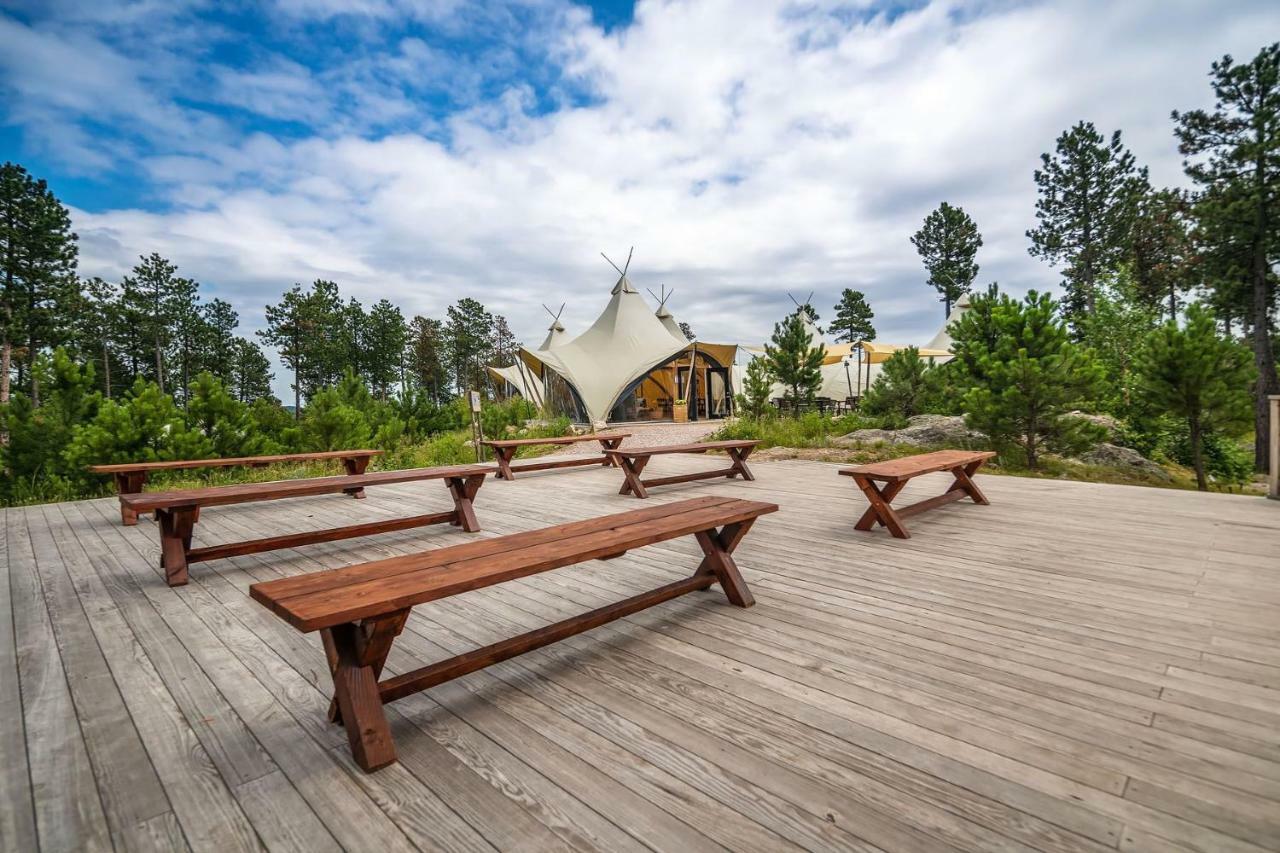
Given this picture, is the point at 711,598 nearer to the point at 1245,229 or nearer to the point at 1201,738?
the point at 1201,738

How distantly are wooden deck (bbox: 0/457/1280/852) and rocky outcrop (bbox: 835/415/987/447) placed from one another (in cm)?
696

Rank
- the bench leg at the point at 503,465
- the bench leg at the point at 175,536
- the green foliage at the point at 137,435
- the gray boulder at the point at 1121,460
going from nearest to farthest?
the bench leg at the point at 175,536 < the green foliage at the point at 137,435 < the bench leg at the point at 503,465 < the gray boulder at the point at 1121,460

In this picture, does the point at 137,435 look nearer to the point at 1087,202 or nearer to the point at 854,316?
the point at 1087,202

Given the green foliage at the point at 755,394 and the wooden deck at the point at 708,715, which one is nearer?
the wooden deck at the point at 708,715

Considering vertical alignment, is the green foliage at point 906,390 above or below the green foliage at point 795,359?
below

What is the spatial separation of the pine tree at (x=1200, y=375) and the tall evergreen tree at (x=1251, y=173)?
9.43 m

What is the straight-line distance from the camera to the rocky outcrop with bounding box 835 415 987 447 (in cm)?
970

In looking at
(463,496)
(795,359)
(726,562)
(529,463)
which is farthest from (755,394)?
(726,562)

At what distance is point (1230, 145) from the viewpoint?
48.8 ft

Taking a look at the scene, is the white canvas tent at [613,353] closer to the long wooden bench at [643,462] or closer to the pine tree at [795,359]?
the pine tree at [795,359]

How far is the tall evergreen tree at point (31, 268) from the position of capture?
67.4 ft

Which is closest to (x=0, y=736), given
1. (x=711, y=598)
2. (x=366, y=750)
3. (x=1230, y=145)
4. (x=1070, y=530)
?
(x=366, y=750)

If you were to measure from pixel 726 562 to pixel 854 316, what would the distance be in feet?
153

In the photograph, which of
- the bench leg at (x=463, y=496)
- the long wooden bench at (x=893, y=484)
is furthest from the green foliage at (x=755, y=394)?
the bench leg at (x=463, y=496)
